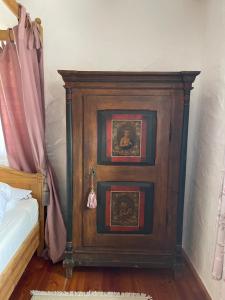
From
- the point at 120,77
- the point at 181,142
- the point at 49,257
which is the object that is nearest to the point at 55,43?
the point at 120,77

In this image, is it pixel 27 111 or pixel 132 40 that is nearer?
pixel 27 111

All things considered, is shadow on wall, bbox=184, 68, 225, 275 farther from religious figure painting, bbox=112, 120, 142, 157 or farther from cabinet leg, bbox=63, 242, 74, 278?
cabinet leg, bbox=63, 242, 74, 278

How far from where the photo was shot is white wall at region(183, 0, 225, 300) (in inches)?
71.4

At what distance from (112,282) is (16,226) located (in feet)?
2.88

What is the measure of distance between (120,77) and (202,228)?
133 centimetres

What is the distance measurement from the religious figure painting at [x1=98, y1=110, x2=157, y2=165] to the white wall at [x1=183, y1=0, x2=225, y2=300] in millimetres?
447

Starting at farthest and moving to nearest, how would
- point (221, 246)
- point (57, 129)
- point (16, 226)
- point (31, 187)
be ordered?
point (57, 129), point (31, 187), point (16, 226), point (221, 246)

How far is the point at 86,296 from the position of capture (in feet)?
6.02

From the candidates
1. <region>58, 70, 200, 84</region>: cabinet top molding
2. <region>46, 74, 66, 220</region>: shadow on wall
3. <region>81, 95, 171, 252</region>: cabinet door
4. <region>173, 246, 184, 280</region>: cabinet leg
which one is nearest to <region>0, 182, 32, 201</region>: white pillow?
<region>46, 74, 66, 220</region>: shadow on wall

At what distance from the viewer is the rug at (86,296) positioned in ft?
5.95

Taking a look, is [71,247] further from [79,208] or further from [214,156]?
[214,156]

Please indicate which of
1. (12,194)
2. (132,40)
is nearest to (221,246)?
(12,194)

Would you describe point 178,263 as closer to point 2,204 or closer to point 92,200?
point 92,200

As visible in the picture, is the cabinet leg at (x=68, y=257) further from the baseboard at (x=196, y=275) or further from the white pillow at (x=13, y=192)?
the baseboard at (x=196, y=275)
